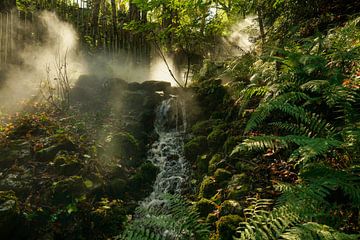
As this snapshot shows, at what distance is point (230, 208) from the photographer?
12.8 feet

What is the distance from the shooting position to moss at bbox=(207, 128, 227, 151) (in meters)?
6.36

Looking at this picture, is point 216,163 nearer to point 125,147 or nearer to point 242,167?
point 242,167

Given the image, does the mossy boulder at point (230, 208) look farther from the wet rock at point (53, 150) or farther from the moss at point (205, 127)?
the wet rock at point (53, 150)

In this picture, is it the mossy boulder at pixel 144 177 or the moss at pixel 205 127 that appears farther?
the moss at pixel 205 127

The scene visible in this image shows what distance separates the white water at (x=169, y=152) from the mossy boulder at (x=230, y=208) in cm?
214

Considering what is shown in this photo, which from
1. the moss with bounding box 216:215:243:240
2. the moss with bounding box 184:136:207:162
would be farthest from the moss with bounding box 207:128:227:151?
the moss with bounding box 216:215:243:240

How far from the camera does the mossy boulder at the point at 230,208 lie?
3.82 m

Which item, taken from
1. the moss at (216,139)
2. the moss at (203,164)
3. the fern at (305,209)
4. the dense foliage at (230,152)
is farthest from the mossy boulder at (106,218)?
the fern at (305,209)

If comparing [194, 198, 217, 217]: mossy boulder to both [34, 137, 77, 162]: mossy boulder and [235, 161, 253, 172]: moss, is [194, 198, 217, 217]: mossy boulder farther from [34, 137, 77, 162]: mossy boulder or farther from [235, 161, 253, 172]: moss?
[34, 137, 77, 162]: mossy boulder

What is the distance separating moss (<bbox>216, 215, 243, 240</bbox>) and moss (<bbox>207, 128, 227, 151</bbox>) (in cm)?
277

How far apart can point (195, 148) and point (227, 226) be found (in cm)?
347

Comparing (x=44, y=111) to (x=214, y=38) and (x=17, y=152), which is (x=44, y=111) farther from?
(x=214, y=38)

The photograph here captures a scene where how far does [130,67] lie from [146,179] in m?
8.96

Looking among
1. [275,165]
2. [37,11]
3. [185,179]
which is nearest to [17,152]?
[185,179]
